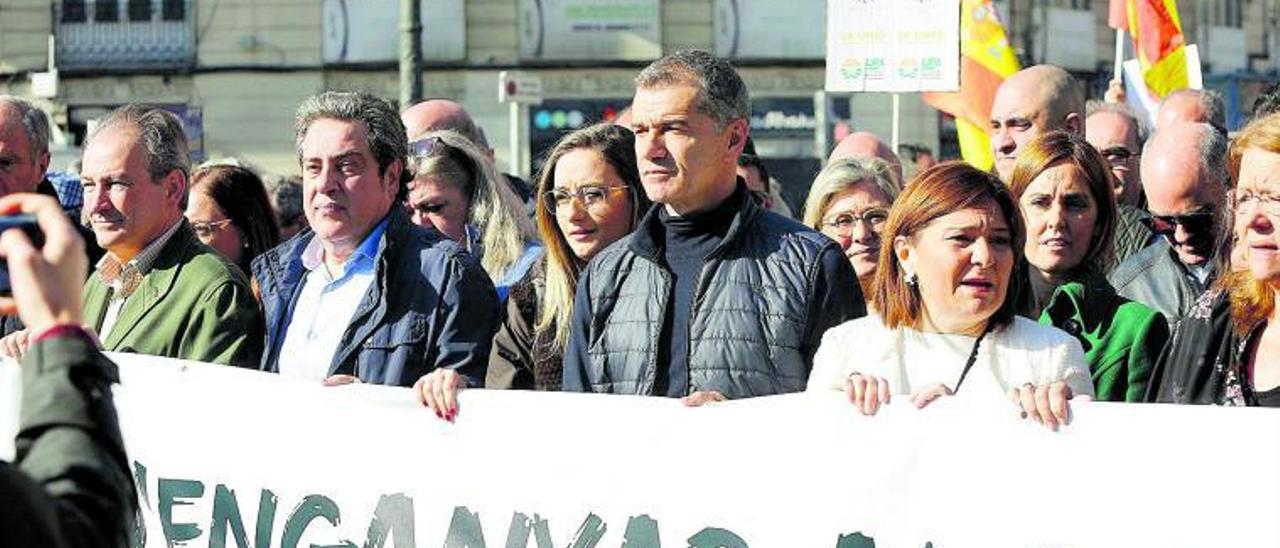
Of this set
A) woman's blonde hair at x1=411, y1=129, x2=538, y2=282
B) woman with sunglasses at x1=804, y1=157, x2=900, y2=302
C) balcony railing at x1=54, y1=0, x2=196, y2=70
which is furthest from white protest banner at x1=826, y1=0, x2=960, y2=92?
balcony railing at x1=54, y1=0, x2=196, y2=70

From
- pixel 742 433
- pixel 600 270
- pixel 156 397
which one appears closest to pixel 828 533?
pixel 742 433

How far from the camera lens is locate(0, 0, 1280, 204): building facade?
93.1 ft

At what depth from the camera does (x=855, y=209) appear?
697cm

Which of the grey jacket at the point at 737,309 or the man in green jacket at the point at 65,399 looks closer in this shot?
the man in green jacket at the point at 65,399

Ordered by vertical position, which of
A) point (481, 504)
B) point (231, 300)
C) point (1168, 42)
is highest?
point (1168, 42)

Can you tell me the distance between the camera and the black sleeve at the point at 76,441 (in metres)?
2.82

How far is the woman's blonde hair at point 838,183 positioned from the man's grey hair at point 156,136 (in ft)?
6.07

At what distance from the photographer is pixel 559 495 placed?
5.08 m

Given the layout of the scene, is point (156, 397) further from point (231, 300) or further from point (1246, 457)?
point (1246, 457)

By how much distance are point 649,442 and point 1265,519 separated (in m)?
1.30

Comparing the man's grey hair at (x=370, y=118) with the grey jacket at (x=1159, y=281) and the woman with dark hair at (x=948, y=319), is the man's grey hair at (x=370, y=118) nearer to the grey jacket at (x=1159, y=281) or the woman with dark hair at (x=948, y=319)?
the woman with dark hair at (x=948, y=319)

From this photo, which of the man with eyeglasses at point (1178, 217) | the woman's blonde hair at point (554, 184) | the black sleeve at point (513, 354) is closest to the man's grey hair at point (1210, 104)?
the man with eyeglasses at point (1178, 217)

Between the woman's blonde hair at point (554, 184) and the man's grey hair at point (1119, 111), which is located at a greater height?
the man's grey hair at point (1119, 111)

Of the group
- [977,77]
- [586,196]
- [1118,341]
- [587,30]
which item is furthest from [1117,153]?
[587,30]
